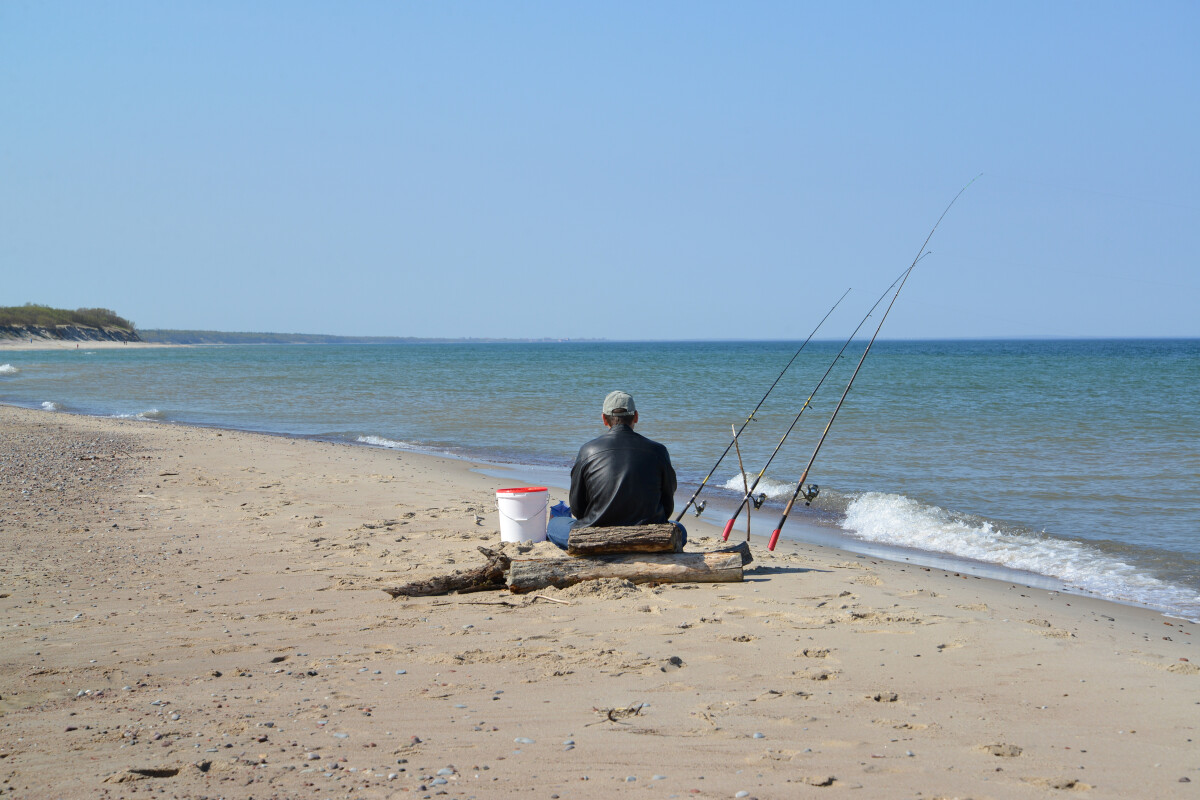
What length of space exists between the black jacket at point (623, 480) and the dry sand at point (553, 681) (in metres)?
0.45

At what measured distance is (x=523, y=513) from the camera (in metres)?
6.08

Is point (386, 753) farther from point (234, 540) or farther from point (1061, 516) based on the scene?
point (1061, 516)

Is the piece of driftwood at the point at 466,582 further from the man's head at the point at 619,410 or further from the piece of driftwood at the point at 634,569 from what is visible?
the man's head at the point at 619,410


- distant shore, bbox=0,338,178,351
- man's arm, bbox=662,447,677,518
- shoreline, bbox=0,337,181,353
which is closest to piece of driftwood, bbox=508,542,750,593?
man's arm, bbox=662,447,677,518

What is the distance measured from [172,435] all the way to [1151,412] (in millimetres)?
20460

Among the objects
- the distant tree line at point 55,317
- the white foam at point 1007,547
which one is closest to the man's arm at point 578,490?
the white foam at point 1007,547

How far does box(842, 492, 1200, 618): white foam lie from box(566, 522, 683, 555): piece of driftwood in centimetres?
333

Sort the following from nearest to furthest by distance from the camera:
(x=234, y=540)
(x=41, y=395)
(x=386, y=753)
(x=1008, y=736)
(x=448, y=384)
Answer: (x=386, y=753) → (x=1008, y=736) → (x=234, y=540) → (x=41, y=395) → (x=448, y=384)

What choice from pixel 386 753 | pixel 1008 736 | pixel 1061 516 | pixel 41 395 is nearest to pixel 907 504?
pixel 1061 516

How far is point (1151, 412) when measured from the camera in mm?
19672

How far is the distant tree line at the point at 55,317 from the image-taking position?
7800 centimetres

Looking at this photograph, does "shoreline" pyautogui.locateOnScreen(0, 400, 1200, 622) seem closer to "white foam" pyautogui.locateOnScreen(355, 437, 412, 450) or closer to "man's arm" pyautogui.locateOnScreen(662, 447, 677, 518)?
"man's arm" pyautogui.locateOnScreen(662, 447, 677, 518)

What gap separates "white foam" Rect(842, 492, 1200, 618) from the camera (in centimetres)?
614

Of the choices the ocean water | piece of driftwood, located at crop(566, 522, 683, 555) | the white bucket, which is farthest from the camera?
the ocean water
